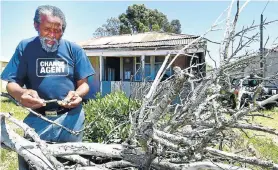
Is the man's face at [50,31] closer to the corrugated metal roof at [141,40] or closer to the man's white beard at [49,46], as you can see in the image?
the man's white beard at [49,46]

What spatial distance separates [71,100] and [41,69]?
0.41 m

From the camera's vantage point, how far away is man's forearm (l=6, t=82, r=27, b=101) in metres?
3.32

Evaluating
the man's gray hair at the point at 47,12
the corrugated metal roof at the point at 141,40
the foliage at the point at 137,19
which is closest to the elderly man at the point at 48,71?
the man's gray hair at the point at 47,12

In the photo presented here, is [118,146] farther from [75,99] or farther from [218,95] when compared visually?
[218,95]

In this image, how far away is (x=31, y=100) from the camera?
10.6 feet

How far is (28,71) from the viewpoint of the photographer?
3465mm

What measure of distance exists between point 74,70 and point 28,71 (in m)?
0.43

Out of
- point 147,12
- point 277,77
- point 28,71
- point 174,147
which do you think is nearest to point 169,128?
point 174,147

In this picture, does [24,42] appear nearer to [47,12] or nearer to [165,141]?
[47,12]

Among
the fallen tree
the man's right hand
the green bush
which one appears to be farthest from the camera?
the green bush

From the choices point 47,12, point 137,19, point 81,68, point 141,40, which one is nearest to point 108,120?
point 81,68

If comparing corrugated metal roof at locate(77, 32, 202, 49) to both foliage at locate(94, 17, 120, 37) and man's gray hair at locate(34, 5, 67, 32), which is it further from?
foliage at locate(94, 17, 120, 37)

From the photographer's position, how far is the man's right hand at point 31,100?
3242 millimetres

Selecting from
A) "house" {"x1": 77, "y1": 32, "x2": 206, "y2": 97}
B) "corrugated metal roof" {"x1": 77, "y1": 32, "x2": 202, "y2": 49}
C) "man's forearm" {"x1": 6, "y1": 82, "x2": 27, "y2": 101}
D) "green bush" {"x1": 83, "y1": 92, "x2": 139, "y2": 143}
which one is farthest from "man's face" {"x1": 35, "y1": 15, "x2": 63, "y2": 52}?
"corrugated metal roof" {"x1": 77, "y1": 32, "x2": 202, "y2": 49}
